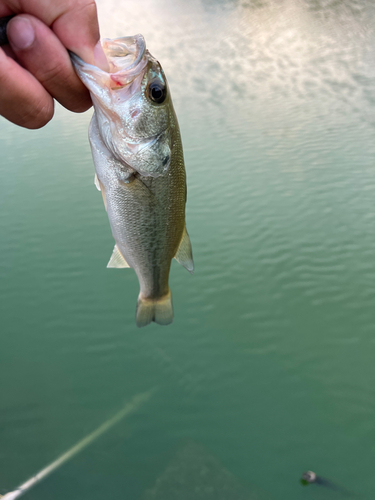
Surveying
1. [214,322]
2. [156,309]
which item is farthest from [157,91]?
[214,322]

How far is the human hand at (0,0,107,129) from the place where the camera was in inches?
40.6

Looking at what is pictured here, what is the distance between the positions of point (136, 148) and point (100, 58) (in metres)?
0.32

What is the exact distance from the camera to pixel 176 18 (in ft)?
72.7

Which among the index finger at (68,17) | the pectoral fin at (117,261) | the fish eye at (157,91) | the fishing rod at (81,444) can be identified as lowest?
the fishing rod at (81,444)

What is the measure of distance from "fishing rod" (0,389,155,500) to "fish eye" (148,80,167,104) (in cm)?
320

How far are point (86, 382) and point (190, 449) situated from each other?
125 centimetres

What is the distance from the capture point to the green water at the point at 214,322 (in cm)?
358

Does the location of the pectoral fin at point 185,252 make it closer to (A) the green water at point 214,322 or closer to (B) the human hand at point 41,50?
(B) the human hand at point 41,50

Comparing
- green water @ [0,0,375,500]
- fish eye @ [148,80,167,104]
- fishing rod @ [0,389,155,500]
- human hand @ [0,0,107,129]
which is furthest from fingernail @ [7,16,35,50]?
fishing rod @ [0,389,155,500]

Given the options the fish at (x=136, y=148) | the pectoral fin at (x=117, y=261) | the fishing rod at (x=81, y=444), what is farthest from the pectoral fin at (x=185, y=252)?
the fishing rod at (x=81, y=444)

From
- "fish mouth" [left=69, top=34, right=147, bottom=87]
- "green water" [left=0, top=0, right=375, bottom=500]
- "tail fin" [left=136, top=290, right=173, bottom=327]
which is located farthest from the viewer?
"green water" [left=0, top=0, right=375, bottom=500]

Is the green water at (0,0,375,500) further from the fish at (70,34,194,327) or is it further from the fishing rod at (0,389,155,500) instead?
the fish at (70,34,194,327)

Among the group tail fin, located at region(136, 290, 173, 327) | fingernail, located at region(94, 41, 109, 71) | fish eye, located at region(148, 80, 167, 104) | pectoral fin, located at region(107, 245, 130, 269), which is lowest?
tail fin, located at region(136, 290, 173, 327)

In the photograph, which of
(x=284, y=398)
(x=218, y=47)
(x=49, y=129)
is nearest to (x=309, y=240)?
(x=284, y=398)
